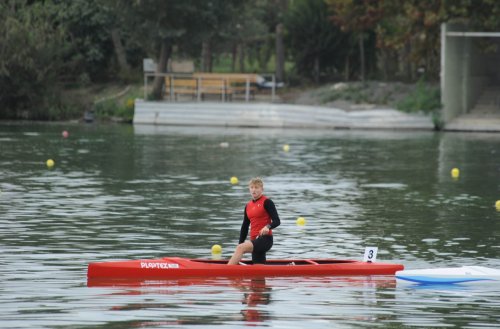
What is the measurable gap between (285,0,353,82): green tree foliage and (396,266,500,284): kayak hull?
145 feet

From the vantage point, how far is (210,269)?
754 inches

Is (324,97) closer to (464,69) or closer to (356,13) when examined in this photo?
(356,13)

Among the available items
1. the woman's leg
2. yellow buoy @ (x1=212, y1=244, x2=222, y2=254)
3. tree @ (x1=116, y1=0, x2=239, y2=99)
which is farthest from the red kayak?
tree @ (x1=116, y1=0, x2=239, y2=99)

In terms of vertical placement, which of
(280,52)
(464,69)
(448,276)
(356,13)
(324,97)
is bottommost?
(448,276)

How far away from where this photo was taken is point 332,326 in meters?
15.6

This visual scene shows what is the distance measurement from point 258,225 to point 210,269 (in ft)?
3.64

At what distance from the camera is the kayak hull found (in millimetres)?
18844

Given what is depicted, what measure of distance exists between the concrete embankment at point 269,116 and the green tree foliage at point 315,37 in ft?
23.1

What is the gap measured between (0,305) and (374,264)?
6.10 meters

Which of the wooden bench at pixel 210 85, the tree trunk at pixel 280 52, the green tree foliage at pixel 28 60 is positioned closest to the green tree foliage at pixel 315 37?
the tree trunk at pixel 280 52

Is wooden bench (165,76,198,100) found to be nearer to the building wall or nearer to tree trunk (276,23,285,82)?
tree trunk (276,23,285,82)

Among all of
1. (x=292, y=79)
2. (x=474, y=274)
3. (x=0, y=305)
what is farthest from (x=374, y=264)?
(x=292, y=79)

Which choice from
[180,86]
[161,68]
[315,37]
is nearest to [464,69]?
[315,37]

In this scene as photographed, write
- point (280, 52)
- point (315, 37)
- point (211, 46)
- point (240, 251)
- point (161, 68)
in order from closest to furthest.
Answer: point (240, 251) → point (161, 68) → point (315, 37) → point (280, 52) → point (211, 46)
